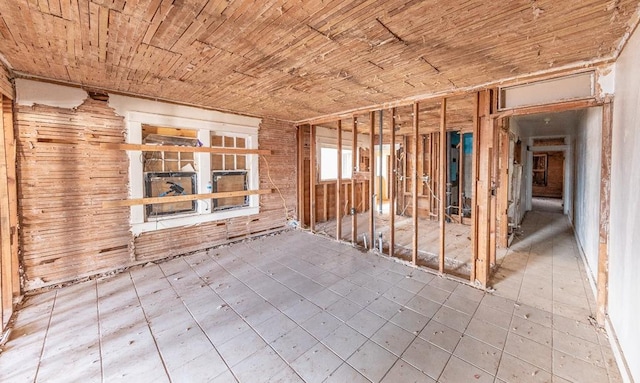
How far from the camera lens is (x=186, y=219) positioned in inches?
165

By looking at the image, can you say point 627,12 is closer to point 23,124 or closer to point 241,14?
point 241,14

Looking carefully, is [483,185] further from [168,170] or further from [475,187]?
[168,170]

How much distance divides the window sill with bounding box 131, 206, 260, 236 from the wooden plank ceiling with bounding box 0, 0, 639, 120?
1953 mm

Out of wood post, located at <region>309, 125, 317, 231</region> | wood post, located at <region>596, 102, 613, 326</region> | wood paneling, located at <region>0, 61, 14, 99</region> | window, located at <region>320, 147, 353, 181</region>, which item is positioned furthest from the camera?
window, located at <region>320, 147, 353, 181</region>

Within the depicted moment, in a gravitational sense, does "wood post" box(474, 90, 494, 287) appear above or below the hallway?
above

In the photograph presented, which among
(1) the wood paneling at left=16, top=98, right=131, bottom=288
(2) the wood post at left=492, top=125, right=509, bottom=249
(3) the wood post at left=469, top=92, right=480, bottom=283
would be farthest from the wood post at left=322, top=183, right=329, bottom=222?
(1) the wood paneling at left=16, top=98, right=131, bottom=288

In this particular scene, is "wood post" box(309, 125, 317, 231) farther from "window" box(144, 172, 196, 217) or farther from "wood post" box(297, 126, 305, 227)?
"window" box(144, 172, 196, 217)

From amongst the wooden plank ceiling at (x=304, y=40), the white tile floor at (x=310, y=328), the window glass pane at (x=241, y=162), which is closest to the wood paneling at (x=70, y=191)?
the white tile floor at (x=310, y=328)

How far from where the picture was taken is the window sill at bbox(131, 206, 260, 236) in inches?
147

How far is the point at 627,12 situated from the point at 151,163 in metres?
5.19

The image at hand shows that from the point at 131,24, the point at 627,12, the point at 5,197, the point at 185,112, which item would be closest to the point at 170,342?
the point at 5,197

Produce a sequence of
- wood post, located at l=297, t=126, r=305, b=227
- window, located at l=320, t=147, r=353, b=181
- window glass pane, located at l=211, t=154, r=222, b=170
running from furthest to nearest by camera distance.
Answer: window, located at l=320, t=147, r=353, b=181, wood post, located at l=297, t=126, r=305, b=227, window glass pane, located at l=211, t=154, r=222, b=170

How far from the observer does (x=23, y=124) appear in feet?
9.45

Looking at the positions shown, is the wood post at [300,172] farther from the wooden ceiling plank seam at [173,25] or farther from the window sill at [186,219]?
the wooden ceiling plank seam at [173,25]
